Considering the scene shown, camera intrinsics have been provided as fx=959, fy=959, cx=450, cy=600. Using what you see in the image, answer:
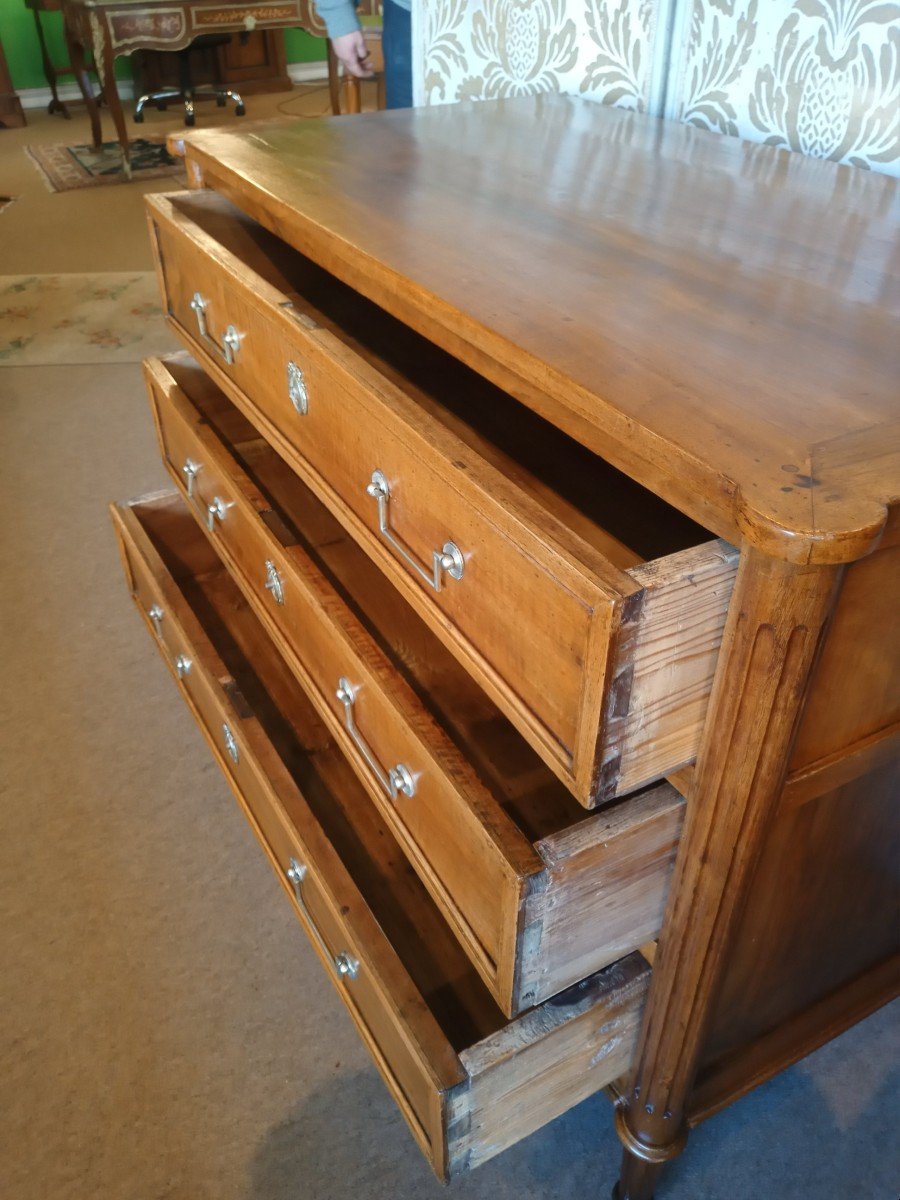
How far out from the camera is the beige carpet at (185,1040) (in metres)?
0.80

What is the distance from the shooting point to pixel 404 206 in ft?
2.49

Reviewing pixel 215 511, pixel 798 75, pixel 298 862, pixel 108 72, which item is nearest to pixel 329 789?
pixel 298 862

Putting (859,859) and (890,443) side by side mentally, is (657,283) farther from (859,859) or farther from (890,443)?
(859,859)

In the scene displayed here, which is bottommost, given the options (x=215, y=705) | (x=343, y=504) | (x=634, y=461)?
(x=215, y=705)

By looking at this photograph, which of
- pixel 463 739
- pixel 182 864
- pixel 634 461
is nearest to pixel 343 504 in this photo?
pixel 463 739

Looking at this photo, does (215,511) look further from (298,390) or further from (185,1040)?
(185,1040)

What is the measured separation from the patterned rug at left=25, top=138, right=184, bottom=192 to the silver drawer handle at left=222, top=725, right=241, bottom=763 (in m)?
2.90

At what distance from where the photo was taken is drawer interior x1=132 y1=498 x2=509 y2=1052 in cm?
74

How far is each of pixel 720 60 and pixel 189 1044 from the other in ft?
3.52

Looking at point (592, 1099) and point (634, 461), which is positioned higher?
point (634, 461)

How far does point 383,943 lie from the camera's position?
72cm

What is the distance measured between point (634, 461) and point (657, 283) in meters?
0.19

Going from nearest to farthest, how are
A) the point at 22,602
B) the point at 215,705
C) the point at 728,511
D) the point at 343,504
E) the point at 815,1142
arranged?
the point at 728,511
the point at 343,504
the point at 815,1142
the point at 215,705
the point at 22,602

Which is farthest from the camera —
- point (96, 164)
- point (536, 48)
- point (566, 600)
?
point (96, 164)
